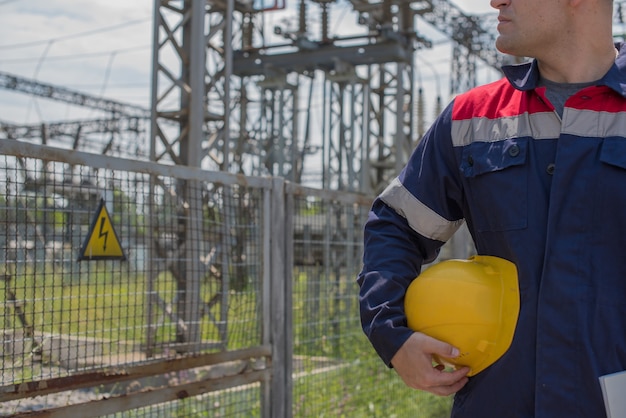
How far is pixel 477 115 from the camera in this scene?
7.09 feet

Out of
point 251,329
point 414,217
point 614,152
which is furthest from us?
point 251,329

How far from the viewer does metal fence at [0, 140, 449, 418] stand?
3098 millimetres

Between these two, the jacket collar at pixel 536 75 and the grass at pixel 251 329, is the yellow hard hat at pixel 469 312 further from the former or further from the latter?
the grass at pixel 251 329

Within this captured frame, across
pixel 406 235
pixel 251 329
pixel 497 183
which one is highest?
pixel 497 183

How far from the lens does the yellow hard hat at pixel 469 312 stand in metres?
1.98

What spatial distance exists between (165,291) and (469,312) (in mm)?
2001

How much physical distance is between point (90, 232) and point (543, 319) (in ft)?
6.65

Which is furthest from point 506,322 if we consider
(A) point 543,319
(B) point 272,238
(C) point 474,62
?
→ (C) point 474,62

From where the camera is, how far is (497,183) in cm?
203

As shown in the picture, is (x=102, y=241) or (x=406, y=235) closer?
(x=406, y=235)

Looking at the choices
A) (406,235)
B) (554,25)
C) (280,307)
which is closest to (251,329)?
(280,307)

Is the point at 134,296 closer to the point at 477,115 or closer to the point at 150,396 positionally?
the point at 150,396

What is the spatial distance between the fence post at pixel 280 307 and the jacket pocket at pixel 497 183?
7.28ft

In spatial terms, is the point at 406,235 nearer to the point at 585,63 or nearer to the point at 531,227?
the point at 531,227
